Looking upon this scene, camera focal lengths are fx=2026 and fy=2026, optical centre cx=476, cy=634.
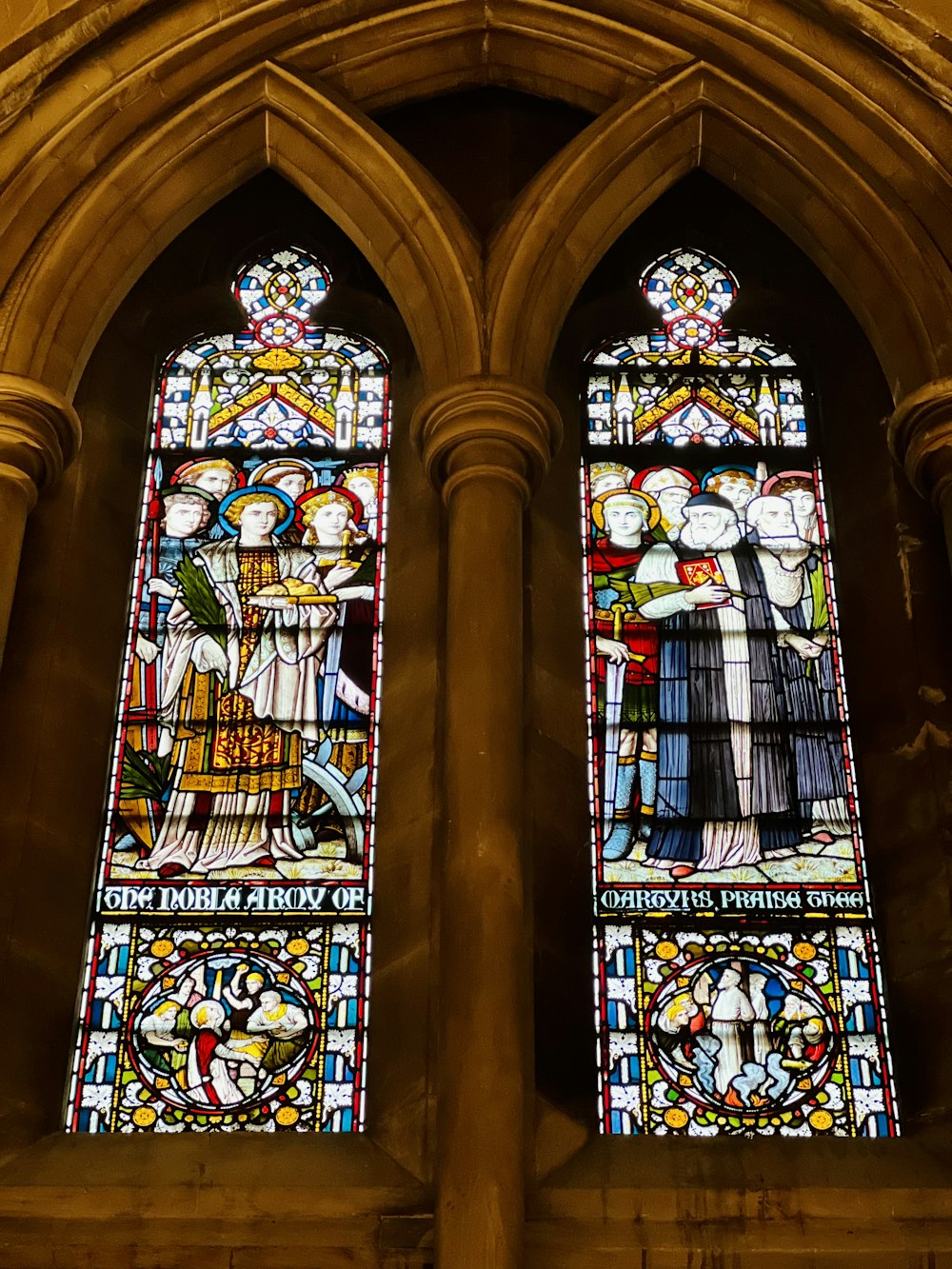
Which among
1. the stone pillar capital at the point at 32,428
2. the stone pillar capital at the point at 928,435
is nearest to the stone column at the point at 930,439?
the stone pillar capital at the point at 928,435

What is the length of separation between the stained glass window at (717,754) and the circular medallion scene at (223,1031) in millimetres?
1116

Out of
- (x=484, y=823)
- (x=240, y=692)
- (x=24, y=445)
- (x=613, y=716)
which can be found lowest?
(x=484, y=823)

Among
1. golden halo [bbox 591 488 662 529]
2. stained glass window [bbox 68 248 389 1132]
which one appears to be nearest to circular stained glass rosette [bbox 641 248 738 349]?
golden halo [bbox 591 488 662 529]

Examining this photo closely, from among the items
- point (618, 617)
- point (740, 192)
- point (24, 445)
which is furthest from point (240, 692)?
point (740, 192)

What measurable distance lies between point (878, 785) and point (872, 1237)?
76.3 inches

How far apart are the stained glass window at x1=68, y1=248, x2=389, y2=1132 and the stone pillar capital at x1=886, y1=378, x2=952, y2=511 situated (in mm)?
2209

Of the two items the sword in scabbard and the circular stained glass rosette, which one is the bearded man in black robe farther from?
the circular stained glass rosette

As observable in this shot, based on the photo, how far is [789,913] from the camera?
755 centimetres

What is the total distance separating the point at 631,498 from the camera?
8.71 m

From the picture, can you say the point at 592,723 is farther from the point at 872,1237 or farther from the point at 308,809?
the point at 872,1237

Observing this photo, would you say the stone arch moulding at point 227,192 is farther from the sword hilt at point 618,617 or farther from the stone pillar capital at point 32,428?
the sword hilt at point 618,617

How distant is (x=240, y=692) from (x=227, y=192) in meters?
2.19

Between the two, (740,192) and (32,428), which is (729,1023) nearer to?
(32,428)

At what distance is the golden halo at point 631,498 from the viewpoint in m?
8.64
